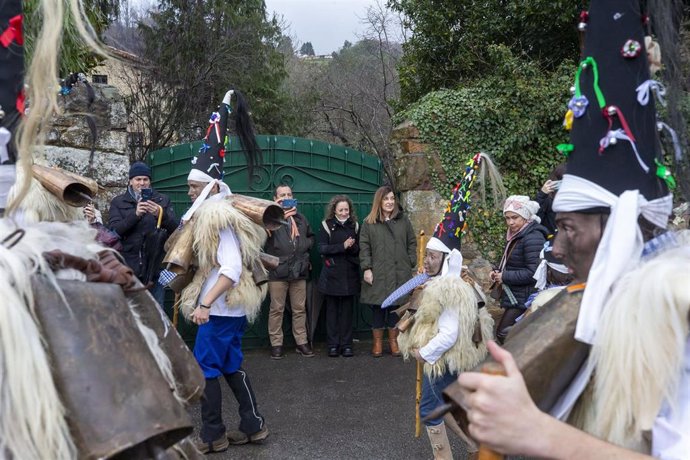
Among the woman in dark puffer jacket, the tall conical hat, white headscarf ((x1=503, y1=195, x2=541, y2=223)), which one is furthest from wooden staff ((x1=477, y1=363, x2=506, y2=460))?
white headscarf ((x1=503, y1=195, x2=541, y2=223))

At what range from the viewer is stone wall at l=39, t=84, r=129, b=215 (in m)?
6.21

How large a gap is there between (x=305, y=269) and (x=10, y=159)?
555 cm

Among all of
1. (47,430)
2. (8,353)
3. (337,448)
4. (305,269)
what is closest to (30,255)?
(8,353)

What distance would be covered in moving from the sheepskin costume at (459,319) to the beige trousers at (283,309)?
3341 millimetres

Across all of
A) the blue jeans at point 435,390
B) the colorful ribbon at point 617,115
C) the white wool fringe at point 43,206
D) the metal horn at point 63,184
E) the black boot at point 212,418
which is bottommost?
the black boot at point 212,418

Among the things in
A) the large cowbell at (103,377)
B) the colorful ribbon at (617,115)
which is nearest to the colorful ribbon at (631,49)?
the colorful ribbon at (617,115)

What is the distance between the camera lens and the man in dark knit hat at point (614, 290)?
4.41ft

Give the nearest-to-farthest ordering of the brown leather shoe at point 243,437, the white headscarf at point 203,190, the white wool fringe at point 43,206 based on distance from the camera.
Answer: the white wool fringe at point 43,206, the white headscarf at point 203,190, the brown leather shoe at point 243,437

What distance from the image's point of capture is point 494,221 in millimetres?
7750

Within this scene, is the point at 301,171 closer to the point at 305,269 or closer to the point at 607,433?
the point at 305,269

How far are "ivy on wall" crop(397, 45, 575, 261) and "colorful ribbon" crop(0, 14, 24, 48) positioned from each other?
6301 millimetres

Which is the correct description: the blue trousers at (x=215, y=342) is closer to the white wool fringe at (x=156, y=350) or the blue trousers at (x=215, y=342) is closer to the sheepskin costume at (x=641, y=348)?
the white wool fringe at (x=156, y=350)

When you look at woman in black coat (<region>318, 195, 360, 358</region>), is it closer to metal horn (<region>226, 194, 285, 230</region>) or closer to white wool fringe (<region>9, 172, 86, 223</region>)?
metal horn (<region>226, 194, 285, 230</region>)

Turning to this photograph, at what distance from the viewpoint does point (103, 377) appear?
1498 millimetres
